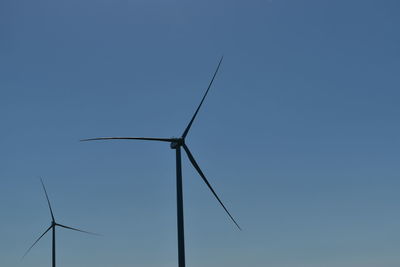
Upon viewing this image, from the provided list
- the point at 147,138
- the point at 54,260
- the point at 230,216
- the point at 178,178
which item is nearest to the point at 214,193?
the point at 230,216

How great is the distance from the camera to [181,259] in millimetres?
42906

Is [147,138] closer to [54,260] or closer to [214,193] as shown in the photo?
[214,193]

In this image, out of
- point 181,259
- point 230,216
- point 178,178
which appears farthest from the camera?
point 230,216

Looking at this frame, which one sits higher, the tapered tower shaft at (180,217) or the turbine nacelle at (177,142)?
the turbine nacelle at (177,142)

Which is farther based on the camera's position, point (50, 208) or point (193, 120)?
point (50, 208)

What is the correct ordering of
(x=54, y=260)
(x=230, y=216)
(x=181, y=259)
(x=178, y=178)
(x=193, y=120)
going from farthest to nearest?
(x=54, y=260), (x=193, y=120), (x=230, y=216), (x=178, y=178), (x=181, y=259)

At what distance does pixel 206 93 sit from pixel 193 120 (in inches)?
141

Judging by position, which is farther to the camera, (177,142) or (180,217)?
(177,142)

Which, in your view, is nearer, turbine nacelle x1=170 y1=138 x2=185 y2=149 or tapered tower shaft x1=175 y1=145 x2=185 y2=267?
tapered tower shaft x1=175 y1=145 x2=185 y2=267

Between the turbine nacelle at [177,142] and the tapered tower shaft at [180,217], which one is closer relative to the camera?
the tapered tower shaft at [180,217]

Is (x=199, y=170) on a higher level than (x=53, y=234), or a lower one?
lower

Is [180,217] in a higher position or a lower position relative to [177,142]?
lower

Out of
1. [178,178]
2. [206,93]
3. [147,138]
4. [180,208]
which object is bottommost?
[180,208]

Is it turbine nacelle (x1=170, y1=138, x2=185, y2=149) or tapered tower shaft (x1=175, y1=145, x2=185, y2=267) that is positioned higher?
turbine nacelle (x1=170, y1=138, x2=185, y2=149)
